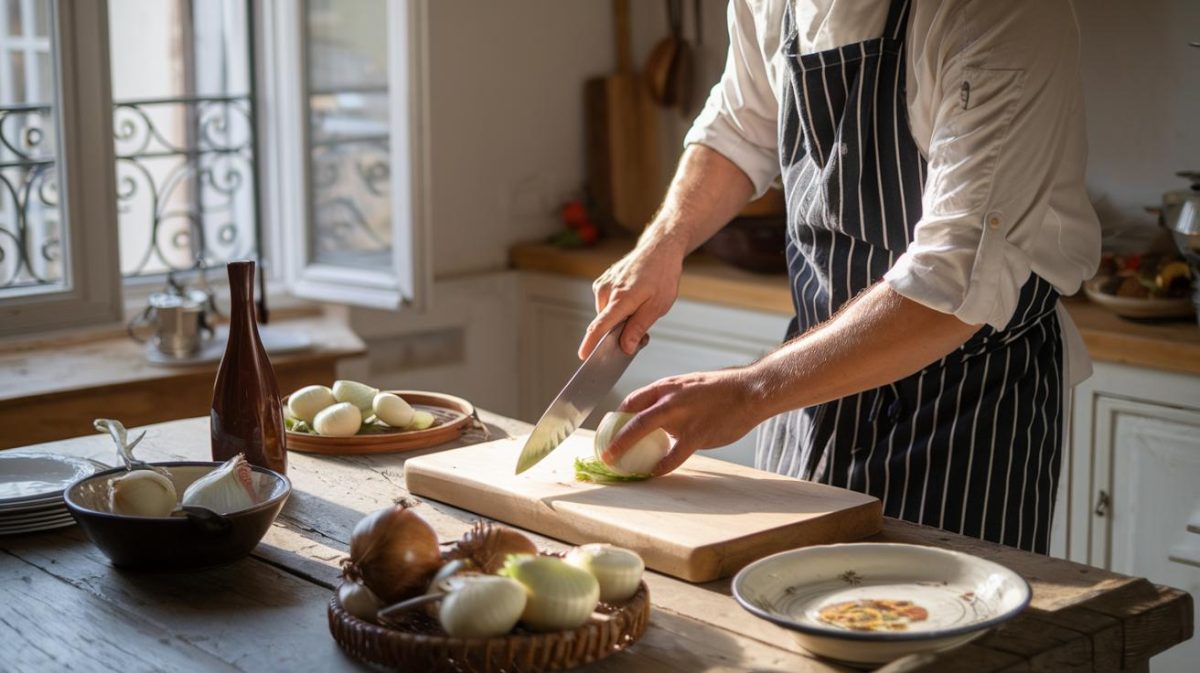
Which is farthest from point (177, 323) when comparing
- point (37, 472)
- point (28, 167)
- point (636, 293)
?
point (636, 293)

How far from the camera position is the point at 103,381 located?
271 centimetres

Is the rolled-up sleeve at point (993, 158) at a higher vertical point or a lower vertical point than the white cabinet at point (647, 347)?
higher

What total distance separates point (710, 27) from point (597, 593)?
2.72 metres

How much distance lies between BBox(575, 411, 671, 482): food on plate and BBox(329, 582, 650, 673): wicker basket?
40 centimetres

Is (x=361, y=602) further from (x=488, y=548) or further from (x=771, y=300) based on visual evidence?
(x=771, y=300)

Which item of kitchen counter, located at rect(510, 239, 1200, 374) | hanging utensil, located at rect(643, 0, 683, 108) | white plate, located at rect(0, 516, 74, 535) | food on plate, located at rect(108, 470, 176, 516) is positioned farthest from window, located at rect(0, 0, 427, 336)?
food on plate, located at rect(108, 470, 176, 516)

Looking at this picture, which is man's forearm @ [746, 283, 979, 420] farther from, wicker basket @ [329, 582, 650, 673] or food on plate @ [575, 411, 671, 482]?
wicker basket @ [329, 582, 650, 673]

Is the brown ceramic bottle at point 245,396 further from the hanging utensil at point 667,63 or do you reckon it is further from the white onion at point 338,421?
the hanging utensil at point 667,63

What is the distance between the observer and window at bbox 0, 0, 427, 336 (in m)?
2.87

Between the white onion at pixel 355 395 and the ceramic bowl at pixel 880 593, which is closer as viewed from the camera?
the ceramic bowl at pixel 880 593

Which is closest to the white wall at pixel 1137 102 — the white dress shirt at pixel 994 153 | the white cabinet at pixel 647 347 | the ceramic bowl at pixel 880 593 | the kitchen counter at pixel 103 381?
the white cabinet at pixel 647 347

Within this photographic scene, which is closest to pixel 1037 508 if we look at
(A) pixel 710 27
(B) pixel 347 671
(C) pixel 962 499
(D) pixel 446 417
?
(C) pixel 962 499

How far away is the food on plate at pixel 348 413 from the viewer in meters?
1.81

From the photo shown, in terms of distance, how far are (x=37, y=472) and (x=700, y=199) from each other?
3.32 feet
